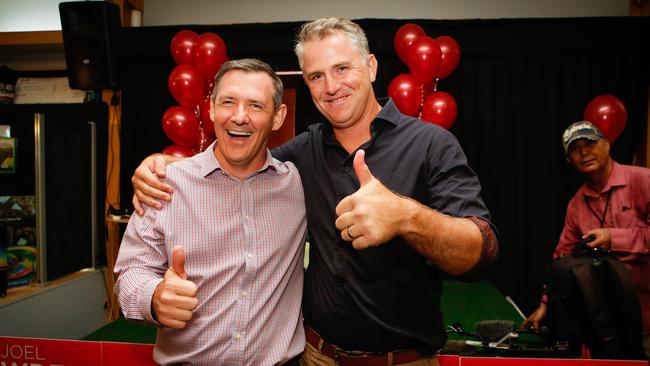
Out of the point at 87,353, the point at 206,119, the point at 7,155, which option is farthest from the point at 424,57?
the point at 7,155

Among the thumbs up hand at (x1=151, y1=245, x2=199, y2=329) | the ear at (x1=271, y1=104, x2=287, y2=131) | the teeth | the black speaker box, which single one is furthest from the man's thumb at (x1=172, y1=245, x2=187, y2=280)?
the black speaker box

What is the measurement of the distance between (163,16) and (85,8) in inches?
36.8

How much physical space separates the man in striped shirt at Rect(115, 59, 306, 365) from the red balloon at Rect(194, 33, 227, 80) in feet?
6.49

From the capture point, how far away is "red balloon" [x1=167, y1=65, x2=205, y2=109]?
3.25 m

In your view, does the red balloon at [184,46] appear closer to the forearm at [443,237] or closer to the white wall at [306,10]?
the white wall at [306,10]

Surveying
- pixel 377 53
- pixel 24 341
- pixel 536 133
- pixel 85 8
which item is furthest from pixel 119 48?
pixel 536 133

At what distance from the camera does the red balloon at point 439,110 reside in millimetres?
3172

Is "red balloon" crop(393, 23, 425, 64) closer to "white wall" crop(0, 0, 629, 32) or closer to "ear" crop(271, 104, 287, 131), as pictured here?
"white wall" crop(0, 0, 629, 32)

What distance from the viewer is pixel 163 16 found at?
4426mm

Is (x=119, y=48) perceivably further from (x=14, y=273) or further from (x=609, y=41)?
(x=609, y=41)

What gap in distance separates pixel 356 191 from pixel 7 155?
357cm

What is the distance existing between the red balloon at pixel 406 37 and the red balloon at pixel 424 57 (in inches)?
6.1

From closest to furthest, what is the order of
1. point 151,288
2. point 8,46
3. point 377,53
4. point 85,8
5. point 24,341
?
point 151,288
point 24,341
point 85,8
point 377,53
point 8,46

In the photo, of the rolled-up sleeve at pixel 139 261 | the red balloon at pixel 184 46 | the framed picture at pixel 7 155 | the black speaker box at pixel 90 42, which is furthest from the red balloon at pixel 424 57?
the framed picture at pixel 7 155
